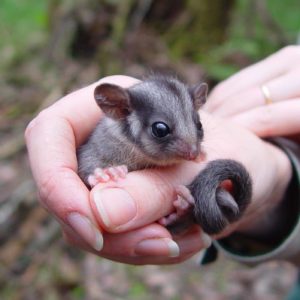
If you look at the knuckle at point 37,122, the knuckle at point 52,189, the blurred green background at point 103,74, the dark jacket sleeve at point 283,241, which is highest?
the knuckle at point 37,122

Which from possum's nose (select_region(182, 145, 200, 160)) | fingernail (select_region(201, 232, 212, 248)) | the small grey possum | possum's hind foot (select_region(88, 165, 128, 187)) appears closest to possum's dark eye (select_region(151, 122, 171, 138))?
the small grey possum

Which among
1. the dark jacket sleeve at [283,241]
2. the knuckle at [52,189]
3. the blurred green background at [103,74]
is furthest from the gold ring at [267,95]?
the knuckle at [52,189]

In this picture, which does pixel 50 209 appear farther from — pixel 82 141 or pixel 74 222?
pixel 82 141

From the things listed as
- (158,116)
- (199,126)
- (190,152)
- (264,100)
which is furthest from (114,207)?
(264,100)

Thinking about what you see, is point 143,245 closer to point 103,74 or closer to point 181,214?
point 181,214

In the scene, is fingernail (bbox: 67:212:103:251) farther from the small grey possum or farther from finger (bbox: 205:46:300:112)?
finger (bbox: 205:46:300:112)

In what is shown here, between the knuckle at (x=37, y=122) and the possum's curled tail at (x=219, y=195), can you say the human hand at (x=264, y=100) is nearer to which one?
the possum's curled tail at (x=219, y=195)
